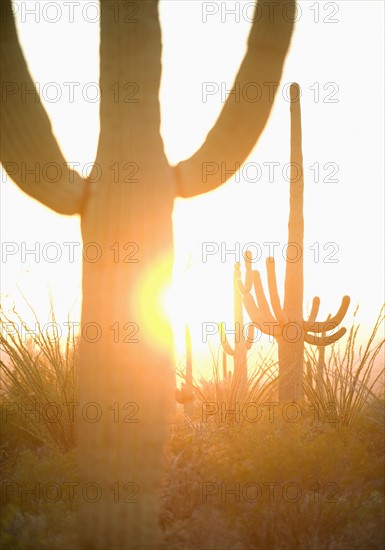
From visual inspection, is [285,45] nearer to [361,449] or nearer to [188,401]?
[361,449]

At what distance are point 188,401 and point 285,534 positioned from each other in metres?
3.98

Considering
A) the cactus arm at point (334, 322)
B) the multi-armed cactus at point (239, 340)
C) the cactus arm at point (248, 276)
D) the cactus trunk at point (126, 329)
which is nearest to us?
the cactus trunk at point (126, 329)

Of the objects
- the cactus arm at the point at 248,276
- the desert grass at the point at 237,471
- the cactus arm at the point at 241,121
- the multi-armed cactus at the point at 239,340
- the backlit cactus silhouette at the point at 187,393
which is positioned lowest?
the desert grass at the point at 237,471

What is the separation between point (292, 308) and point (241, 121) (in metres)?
4.49

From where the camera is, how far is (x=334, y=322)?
33.4 feet

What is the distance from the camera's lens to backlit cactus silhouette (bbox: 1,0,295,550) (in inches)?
197

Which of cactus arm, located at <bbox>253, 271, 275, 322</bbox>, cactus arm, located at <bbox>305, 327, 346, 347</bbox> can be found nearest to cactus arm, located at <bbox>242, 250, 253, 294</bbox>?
cactus arm, located at <bbox>253, 271, 275, 322</bbox>

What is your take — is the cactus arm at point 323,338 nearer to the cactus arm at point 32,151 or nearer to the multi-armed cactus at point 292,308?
the multi-armed cactus at point 292,308

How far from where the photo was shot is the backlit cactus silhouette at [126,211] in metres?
5.02

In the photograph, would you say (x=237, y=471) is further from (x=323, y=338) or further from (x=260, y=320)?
(x=323, y=338)

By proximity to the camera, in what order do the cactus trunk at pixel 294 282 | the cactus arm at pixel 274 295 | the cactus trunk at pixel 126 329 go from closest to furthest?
the cactus trunk at pixel 126 329 < the cactus trunk at pixel 294 282 < the cactus arm at pixel 274 295

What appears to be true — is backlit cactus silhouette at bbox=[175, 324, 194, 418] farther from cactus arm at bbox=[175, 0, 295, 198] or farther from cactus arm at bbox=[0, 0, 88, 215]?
cactus arm at bbox=[0, 0, 88, 215]

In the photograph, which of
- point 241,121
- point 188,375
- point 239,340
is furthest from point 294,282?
point 241,121

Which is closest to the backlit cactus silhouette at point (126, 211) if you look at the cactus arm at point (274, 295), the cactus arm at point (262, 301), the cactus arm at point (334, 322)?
the cactus arm at point (274, 295)
